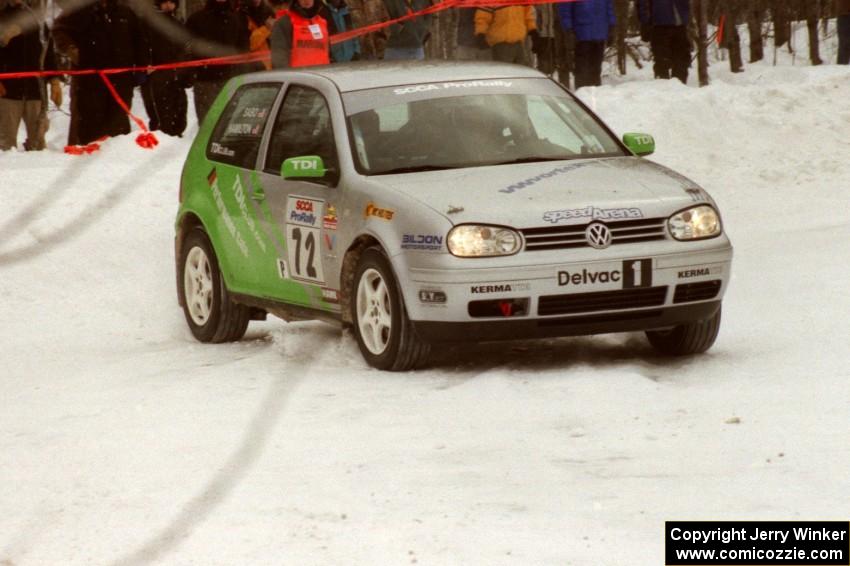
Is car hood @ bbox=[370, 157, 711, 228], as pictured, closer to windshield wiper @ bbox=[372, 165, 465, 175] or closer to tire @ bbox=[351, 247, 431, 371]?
windshield wiper @ bbox=[372, 165, 465, 175]

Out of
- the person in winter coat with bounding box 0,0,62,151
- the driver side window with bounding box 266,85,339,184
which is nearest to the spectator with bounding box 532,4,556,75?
the person in winter coat with bounding box 0,0,62,151

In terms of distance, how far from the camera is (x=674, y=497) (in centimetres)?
687

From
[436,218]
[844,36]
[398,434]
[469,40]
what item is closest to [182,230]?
[436,218]

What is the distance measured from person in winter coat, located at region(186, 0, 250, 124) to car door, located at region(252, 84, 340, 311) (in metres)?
8.18

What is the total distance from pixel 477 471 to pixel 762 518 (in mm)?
1311

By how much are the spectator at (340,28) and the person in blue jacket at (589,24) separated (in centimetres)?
226

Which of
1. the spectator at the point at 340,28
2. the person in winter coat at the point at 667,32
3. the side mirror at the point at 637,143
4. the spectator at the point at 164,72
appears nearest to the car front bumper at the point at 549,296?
the side mirror at the point at 637,143

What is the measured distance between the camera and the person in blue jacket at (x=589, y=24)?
20344 mm

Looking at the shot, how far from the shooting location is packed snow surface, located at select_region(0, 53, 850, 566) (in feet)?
21.4

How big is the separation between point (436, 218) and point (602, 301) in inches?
34.3

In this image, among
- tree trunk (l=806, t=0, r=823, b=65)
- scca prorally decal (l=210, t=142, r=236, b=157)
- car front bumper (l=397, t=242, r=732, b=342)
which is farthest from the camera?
tree trunk (l=806, t=0, r=823, b=65)

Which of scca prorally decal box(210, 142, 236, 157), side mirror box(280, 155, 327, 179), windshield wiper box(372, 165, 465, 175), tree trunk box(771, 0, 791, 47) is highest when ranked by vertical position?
side mirror box(280, 155, 327, 179)

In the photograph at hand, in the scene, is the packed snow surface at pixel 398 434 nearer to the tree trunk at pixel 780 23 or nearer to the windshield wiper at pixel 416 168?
the windshield wiper at pixel 416 168

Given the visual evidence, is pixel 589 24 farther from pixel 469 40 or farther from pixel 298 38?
pixel 298 38
